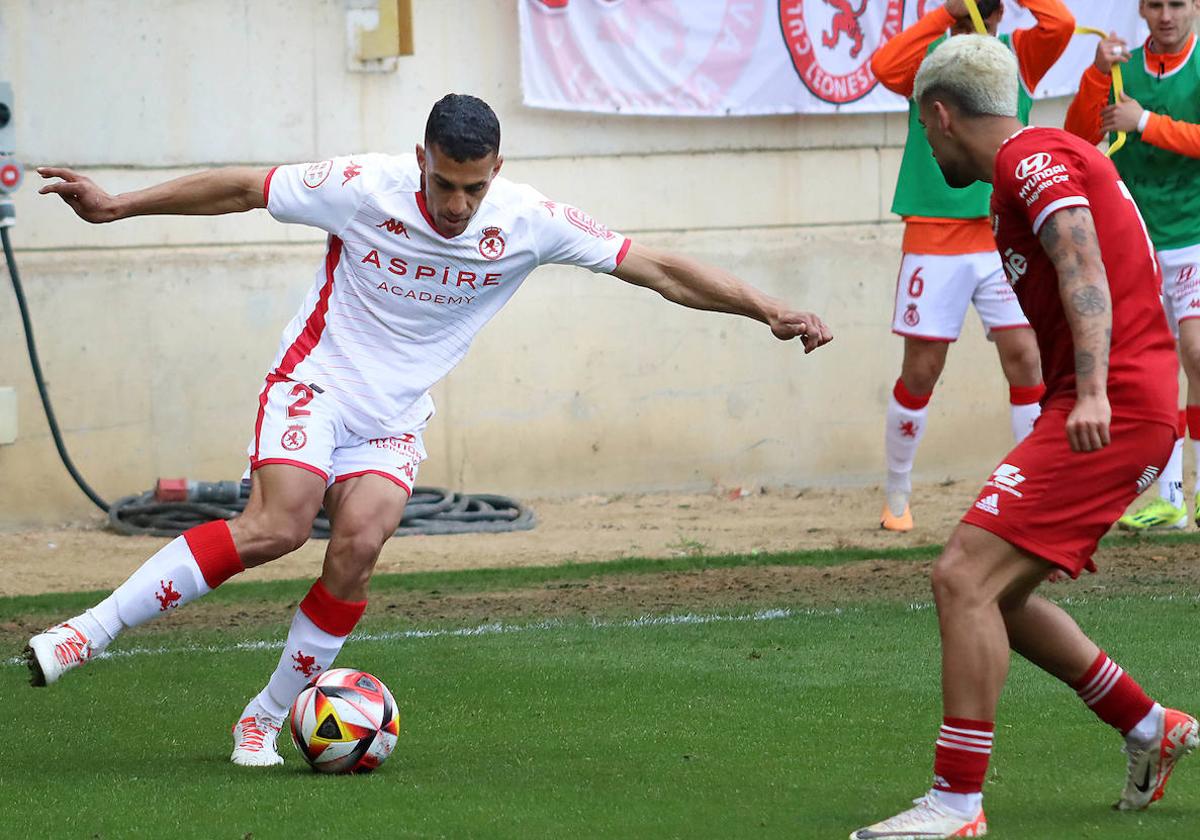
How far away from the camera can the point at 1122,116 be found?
9.15 metres

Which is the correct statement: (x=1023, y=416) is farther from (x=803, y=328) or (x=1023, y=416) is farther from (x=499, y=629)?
(x=803, y=328)

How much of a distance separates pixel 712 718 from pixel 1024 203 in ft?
7.47

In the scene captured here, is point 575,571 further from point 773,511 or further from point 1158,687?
point 1158,687

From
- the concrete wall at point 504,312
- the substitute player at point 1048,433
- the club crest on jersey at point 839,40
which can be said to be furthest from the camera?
the club crest on jersey at point 839,40

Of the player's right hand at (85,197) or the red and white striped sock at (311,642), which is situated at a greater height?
the player's right hand at (85,197)

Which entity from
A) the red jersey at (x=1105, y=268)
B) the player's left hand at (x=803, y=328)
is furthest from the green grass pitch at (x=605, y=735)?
the player's left hand at (x=803, y=328)

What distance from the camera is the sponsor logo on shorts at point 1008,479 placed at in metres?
4.40

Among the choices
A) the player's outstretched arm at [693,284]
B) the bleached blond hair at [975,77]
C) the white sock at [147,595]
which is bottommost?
the white sock at [147,595]

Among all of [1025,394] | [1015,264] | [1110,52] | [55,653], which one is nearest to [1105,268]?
A: [1015,264]

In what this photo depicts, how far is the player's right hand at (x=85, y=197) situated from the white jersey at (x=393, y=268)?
1.56ft

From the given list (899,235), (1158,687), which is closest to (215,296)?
(899,235)

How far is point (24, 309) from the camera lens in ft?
33.3

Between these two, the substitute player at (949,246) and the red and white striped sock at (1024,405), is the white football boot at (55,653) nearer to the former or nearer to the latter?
the substitute player at (949,246)

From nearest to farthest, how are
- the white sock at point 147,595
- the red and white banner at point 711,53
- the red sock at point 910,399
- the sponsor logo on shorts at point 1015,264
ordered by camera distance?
1. the sponsor logo on shorts at point 1015,264
2. the white sock at point 147,595
3. the red sock at point 910,399
4. the red and white banner at point 711,53
